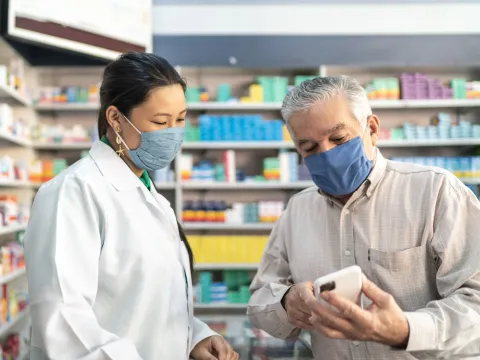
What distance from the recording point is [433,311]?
1208mm

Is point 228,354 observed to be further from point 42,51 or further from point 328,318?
point 42,51

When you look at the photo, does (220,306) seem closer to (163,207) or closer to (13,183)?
(13,183)

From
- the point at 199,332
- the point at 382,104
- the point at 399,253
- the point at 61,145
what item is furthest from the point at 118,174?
the point at 382,104

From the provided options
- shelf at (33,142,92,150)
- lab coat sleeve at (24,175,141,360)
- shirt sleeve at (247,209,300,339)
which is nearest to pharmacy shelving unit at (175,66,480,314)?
shelf at (33,142,92,150)

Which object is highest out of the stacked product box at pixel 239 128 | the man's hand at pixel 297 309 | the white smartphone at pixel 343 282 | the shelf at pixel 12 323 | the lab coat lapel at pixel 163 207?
the stacked product box at pixel 239 128

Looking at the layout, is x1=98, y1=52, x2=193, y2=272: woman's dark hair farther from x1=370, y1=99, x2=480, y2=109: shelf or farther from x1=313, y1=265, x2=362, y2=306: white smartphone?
x1=370, y1=99, x2=480, y2=109: shelf

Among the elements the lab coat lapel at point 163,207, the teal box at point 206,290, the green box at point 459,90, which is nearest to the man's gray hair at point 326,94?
the lab coat lapel at point 163,207

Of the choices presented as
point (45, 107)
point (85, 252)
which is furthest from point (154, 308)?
point (45, 107)

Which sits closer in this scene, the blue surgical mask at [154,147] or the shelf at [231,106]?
the blue surgical mask at [154,147]

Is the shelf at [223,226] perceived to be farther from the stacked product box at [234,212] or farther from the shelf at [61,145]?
the shelf at [61,145]

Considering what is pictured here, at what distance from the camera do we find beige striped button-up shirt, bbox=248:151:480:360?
1.23 metres

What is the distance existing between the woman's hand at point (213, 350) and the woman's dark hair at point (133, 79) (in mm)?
738

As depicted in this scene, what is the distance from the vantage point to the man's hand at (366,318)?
104cm

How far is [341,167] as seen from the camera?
4.64 feet
